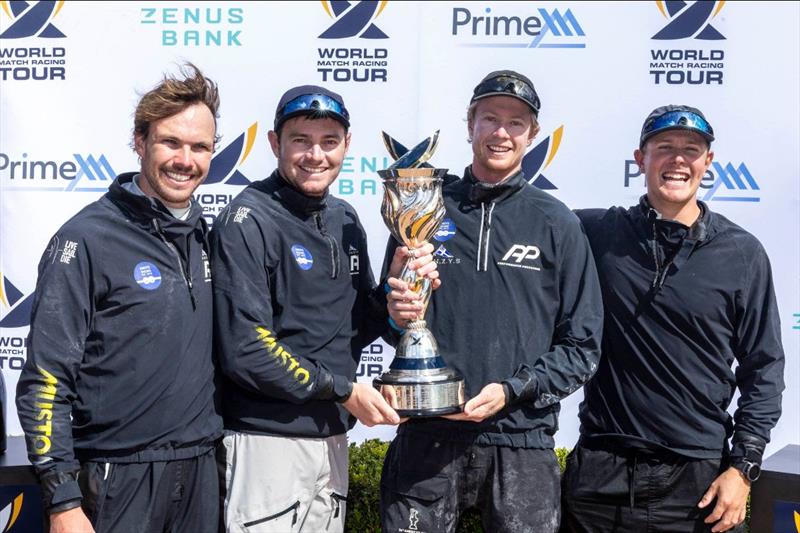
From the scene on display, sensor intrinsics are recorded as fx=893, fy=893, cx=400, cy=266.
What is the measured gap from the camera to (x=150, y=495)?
252 cm

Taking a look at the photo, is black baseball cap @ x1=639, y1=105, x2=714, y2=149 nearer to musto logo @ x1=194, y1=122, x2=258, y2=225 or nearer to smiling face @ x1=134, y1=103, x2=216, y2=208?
smiling face @ x1=134, y1=103, x2=216, y2=208

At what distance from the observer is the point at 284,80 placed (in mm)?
4707

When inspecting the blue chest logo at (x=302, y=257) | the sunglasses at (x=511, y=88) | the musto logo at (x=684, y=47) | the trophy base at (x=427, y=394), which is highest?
the musto logo at (x=684, y=47)

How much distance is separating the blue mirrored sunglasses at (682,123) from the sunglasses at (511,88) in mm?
461

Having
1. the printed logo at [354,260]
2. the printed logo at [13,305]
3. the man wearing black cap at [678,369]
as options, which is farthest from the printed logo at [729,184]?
the printed logo at [13,305]

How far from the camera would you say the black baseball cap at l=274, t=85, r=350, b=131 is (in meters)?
2.74

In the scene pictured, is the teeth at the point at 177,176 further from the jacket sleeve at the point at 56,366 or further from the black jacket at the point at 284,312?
the jacket sleeve at the point at 56,366

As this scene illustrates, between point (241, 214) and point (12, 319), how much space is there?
2.78 metres

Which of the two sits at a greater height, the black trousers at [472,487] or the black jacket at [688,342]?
the black jacket at [688,342]

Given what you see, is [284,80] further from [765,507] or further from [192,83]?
[765,507]

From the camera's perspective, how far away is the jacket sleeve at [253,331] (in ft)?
8.42

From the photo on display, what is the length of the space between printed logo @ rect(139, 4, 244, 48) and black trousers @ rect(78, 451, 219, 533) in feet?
8.96

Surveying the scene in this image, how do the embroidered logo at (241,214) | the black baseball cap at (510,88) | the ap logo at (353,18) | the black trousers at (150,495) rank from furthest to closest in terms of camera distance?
1. the ap logo at (353,18)
2. the black baseball cap at (510,88)
3. the embroidered logo at (241,214)
4. the black trousers at (150,495)

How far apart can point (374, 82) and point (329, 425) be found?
2388 mm
